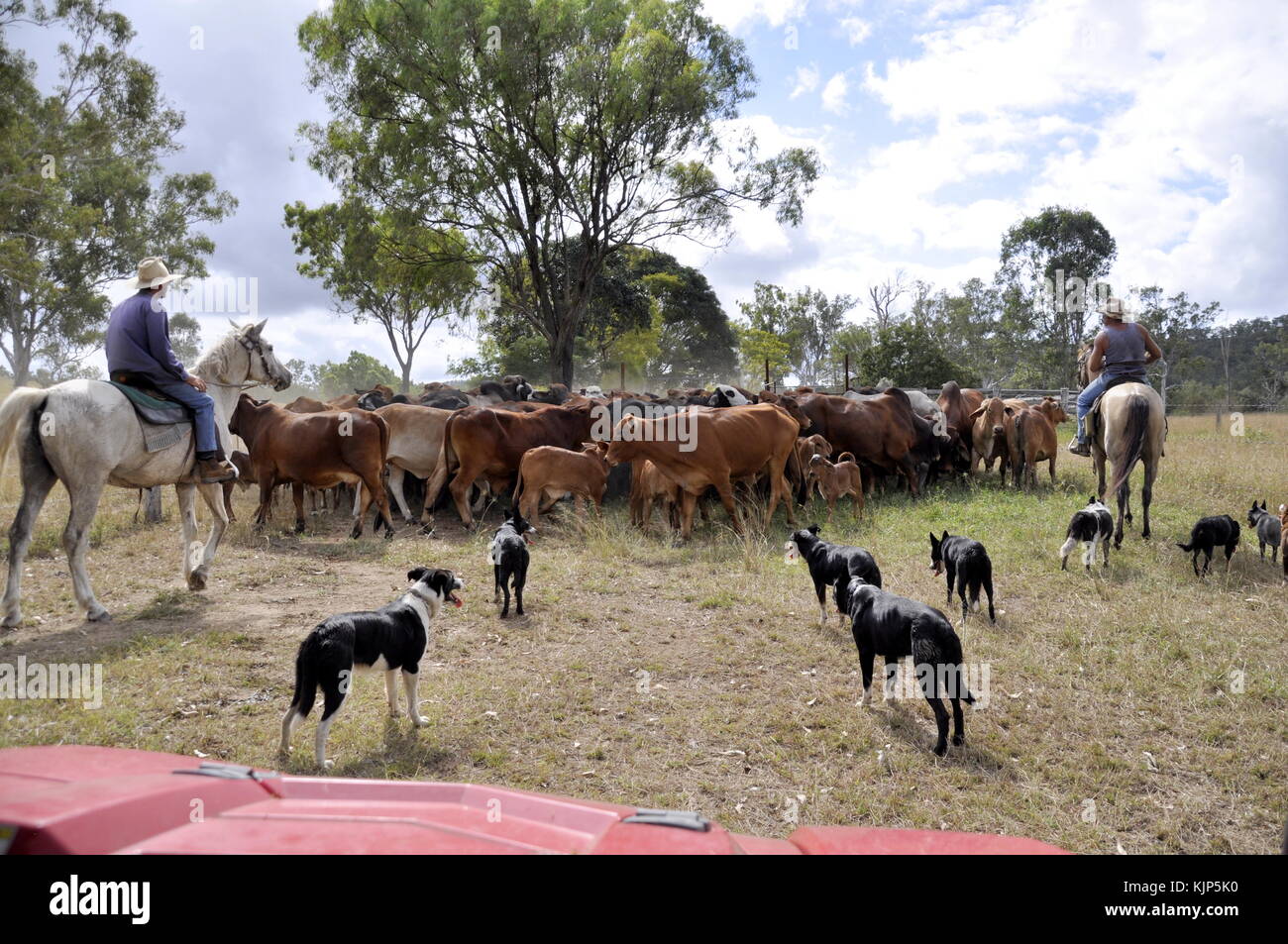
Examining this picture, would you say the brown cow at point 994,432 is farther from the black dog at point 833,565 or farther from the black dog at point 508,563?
the black dog at point 508,563

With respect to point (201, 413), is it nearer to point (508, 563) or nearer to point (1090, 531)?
point (508, 563)

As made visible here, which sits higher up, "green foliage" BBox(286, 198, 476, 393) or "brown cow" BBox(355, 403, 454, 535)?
"green foliage" BBox(286, 198, 476, 393)

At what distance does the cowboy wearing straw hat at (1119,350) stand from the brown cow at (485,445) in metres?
7.61

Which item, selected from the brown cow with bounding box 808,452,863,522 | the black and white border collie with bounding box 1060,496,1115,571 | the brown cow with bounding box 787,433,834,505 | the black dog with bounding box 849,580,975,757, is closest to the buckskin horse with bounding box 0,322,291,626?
the black dog with bounding box 849,580,975,757

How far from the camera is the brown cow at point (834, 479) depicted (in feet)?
38.6

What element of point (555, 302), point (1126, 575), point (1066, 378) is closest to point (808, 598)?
point (1126, 575)

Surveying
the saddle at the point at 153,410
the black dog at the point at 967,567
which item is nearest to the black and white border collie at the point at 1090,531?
the black dog at the point at 967,567

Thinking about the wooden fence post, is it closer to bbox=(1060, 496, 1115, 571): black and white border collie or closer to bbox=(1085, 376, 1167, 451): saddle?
bbox=(1060, 496, 1115, 571): black and white border collie

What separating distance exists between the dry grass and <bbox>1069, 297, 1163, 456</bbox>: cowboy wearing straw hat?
1.96m

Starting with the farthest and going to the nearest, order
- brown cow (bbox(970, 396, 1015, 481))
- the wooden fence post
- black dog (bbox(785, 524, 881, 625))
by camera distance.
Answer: brown cow (bbox(970, 396, 1015, 481))
the wooden fence post
black dog (bbox(785, 524, 881, 625))

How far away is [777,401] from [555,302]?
12.6 m

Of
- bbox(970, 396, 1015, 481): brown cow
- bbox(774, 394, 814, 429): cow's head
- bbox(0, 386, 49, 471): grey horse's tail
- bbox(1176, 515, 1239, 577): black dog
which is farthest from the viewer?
bbox(774, 394, 814, 429): cow's head

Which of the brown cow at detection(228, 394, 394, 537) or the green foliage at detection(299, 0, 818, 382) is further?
the green foliage at detection(299, 0, 818, 382)

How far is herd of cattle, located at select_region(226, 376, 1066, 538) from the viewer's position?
36.8ft
